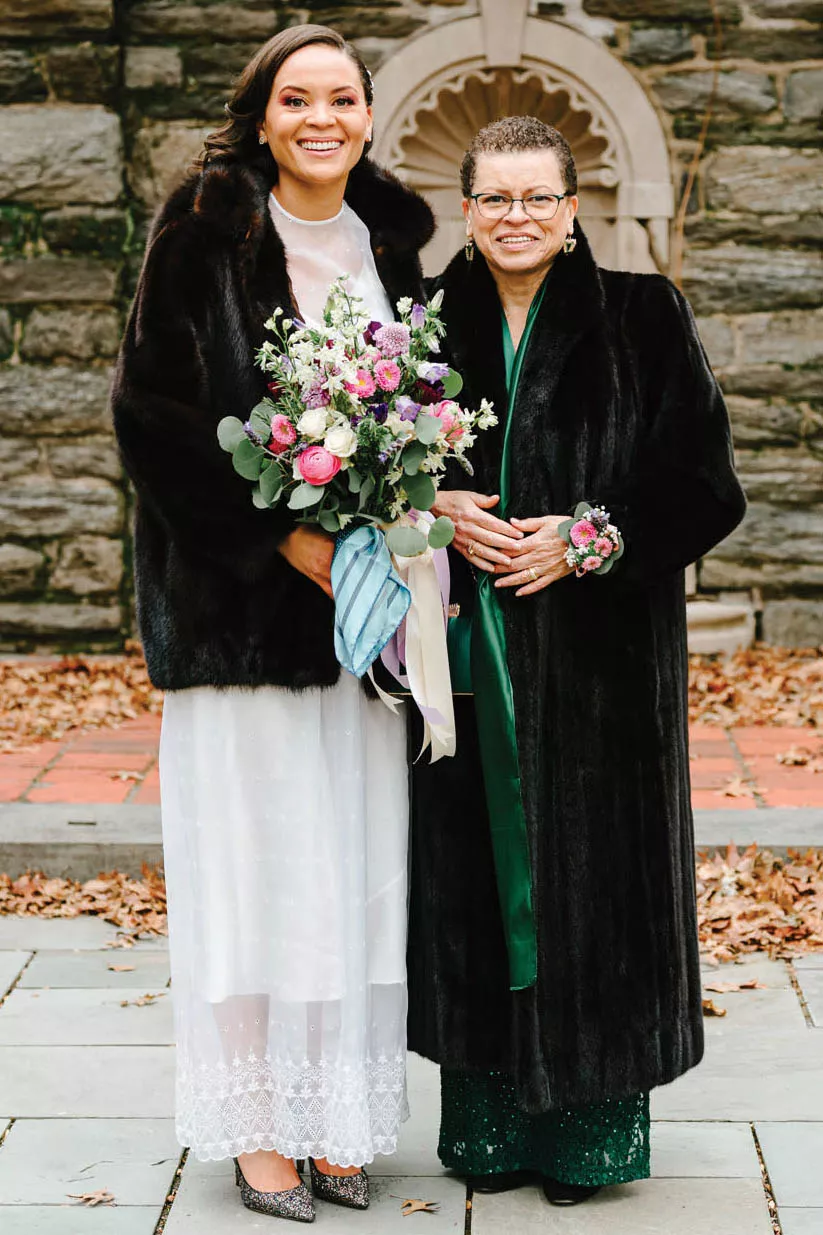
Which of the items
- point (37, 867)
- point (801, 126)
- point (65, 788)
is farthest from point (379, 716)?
point (801, 126)

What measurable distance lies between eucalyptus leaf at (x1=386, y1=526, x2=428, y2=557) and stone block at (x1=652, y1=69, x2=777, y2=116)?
19.0 ft

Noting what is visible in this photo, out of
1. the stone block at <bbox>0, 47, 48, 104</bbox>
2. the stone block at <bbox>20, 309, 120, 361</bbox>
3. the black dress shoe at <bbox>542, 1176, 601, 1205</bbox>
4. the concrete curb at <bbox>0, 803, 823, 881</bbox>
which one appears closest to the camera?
the black dress shoe at <bbox>542, 1176, 601, 1205</bbox>

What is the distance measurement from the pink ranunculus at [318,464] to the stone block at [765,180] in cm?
585

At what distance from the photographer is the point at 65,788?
5.89m

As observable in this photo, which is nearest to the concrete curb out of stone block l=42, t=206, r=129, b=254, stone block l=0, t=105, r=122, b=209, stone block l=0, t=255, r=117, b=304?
stone block l=0, t=255, r=117, b=304

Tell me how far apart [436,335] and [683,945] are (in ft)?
3.95

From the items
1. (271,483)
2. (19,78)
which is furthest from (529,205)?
(19,78)

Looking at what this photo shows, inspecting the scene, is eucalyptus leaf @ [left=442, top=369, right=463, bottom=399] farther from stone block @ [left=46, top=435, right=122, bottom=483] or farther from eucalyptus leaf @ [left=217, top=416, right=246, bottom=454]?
stone block @ [left=46, top=435, right=122, bottom=483]

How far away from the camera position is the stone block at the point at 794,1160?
3207mm

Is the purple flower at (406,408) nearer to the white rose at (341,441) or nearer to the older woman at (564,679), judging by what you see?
the white rose at (341,441)

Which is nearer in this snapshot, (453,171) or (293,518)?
(293,518)

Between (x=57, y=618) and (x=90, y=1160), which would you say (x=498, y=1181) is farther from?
(x=57, y=618)

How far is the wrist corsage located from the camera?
9.95ft

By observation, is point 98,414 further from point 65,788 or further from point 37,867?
point 37,867
